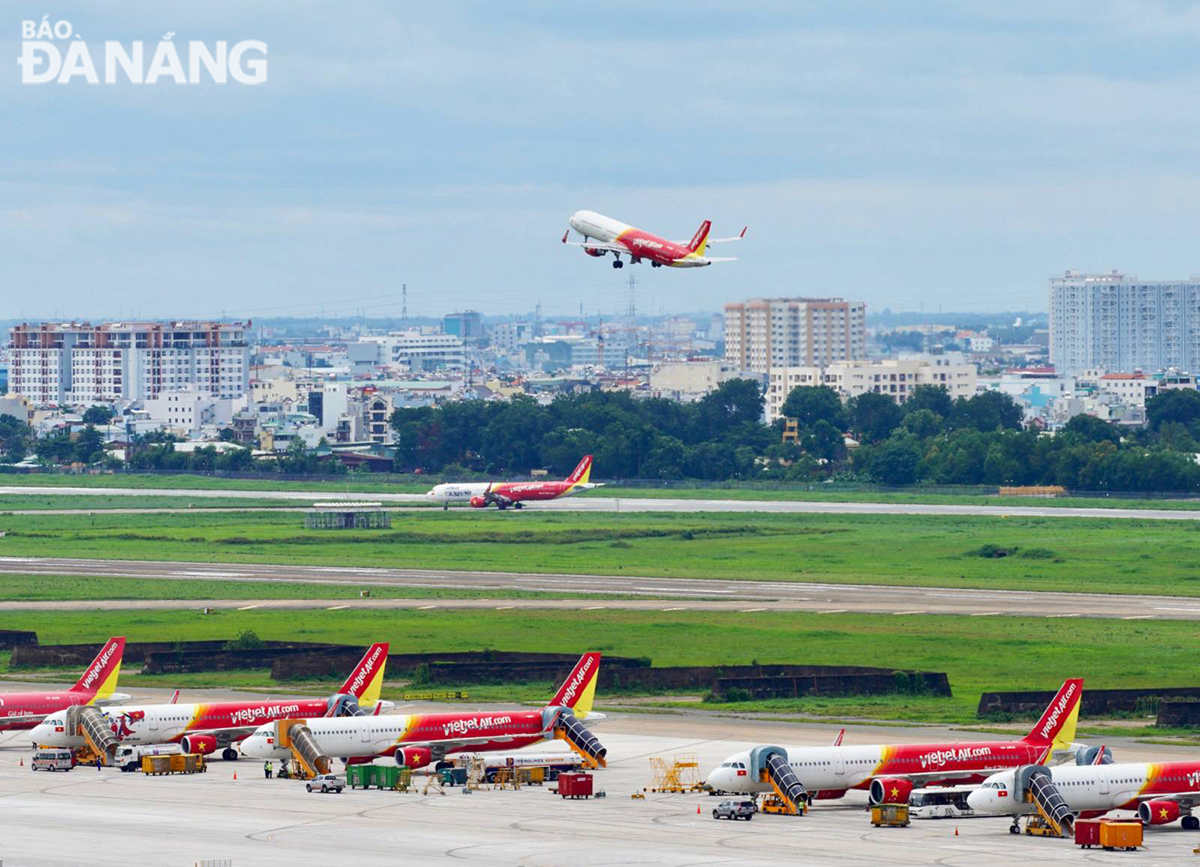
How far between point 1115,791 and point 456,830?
25535mm

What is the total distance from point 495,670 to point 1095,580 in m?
70.1

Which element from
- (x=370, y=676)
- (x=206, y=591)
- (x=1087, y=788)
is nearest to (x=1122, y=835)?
(x=1087, y=788)

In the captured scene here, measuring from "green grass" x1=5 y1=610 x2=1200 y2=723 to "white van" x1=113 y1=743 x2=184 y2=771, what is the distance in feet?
75.9

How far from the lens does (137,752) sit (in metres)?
98.7

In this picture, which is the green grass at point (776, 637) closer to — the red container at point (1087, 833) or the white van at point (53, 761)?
the white van at point (53, 761)

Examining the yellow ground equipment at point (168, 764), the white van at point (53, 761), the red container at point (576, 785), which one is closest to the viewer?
the red container at point (576, 785)

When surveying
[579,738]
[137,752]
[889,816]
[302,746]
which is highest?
[302,746]

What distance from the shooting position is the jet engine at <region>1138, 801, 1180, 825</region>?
83625 millimetres

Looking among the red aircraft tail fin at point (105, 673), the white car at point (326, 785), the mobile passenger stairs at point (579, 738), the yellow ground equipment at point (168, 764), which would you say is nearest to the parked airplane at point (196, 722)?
the yellow ground equipment at point (168, 764)

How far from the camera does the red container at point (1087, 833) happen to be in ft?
263

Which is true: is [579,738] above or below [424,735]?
below

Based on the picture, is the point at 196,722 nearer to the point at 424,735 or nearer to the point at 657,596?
the point at 424,735

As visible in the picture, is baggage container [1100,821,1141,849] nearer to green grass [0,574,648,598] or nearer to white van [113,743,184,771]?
white van [113,743,184,771]

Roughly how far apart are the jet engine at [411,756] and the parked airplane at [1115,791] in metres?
25.1
